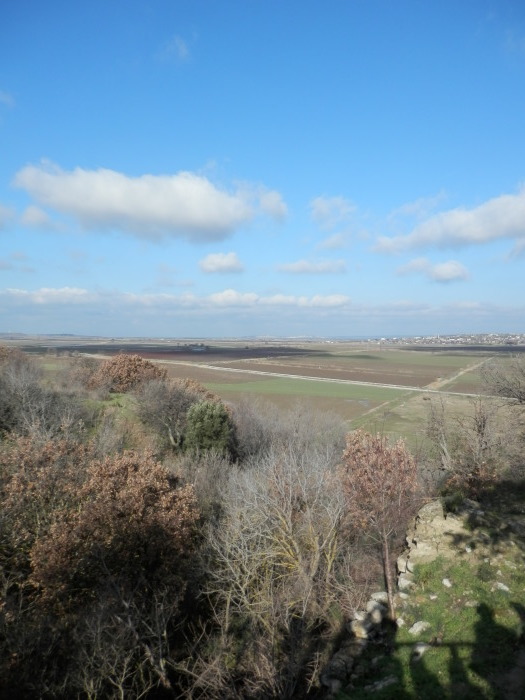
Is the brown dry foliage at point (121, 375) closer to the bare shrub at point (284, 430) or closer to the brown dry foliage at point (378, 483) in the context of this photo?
the bare shrub at point (284, 430)

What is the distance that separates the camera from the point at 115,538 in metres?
18.2

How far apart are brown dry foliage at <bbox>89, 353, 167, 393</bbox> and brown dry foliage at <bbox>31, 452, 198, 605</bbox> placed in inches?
1520

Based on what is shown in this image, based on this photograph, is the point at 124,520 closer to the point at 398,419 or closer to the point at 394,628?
the point at 394,628

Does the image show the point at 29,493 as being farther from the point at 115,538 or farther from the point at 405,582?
the point at 405,582

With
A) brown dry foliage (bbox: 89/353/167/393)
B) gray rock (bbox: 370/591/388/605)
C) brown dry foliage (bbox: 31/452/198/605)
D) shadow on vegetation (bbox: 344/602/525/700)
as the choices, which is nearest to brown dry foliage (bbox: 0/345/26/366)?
brown dry foliage (bbox: 89/353/167/393)

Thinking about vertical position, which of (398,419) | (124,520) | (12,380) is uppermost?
(12,380)

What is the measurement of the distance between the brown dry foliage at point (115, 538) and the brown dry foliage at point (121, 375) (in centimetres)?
3862

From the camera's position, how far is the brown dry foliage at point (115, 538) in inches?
667

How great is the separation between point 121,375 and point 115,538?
44.3 meters

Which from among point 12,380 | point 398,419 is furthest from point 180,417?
point 398,419

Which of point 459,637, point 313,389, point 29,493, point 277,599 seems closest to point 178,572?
point 277,599

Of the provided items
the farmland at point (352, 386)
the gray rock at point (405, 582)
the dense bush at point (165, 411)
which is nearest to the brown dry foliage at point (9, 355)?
the farmland at point (352, 386)

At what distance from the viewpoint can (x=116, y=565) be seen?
1825 centimetres

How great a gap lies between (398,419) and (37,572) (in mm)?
53960
